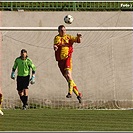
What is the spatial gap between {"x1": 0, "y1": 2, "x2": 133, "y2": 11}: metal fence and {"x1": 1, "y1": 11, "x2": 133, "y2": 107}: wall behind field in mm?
674

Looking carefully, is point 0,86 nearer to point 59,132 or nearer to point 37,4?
point 37,4

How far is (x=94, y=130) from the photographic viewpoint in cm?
1110

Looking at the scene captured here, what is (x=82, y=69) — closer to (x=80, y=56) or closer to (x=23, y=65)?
(x=80, y=56)

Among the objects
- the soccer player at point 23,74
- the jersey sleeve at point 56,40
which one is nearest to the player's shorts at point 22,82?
the soccer player at point 23,74

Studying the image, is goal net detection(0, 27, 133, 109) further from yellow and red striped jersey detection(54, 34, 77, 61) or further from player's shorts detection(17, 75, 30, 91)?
yellow and red striped jersey detection(54, 34, 77, 61)

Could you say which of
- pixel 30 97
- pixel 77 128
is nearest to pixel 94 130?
pixel 77 128

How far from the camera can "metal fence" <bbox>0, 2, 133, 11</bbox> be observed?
2103 cm

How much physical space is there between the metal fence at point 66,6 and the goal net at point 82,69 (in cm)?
97

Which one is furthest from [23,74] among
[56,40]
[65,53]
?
[56,40]

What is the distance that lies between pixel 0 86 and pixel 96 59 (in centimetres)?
294

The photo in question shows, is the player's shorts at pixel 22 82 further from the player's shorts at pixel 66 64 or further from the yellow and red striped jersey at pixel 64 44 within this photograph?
the player's shorts at pixel 66 64

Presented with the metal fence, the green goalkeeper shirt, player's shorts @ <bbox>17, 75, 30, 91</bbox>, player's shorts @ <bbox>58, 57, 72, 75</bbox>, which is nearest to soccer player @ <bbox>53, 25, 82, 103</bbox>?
player's shorts @ <bbox>58, 57, 72, 75</bbox>

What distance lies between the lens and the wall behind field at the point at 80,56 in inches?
792

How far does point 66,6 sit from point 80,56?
73.8 inches
